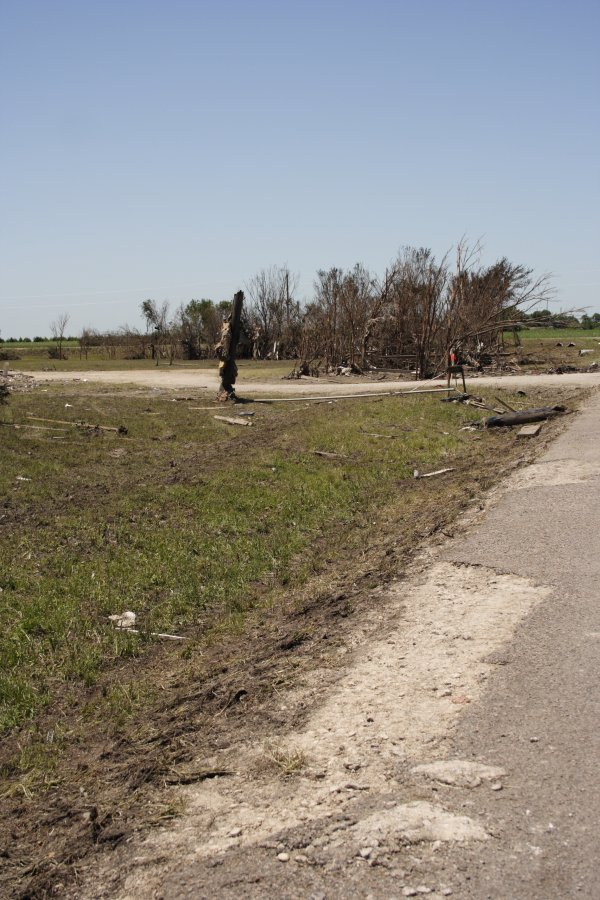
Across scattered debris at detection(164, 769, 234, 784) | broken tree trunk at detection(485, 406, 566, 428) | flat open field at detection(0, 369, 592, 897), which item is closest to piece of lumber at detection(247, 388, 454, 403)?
flat open field at detection(0, 369, 592, 897)

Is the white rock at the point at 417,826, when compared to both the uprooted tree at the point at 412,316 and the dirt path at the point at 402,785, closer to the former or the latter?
the dirt path at the point at 402,785

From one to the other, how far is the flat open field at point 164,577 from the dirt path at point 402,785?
13.3 inches

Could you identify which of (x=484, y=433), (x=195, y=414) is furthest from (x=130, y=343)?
(x=484, y=433)

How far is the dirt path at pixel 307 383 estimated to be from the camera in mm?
24547

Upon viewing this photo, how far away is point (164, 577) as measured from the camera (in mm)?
7773

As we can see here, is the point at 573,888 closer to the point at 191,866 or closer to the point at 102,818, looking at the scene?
the point at 191,866

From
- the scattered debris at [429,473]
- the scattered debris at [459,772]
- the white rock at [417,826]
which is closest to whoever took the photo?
the white rock at [417,826]

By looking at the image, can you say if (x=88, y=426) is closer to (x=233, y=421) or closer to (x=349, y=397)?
(x=233, y=421)

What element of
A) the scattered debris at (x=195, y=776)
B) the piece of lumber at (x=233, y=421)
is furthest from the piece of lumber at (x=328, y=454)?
the scattered debris at (x=195, y=776)

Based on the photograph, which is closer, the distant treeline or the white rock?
the white rock

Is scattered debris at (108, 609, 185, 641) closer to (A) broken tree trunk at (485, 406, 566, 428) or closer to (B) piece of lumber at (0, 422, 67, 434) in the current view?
(B) piece of lumber at (0, 422, 67, 434)

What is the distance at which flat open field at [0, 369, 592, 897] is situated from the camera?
4293mm

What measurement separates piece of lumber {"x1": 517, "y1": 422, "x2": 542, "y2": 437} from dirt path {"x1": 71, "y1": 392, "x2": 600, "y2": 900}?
8897mm

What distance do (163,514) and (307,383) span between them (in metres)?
19.2
